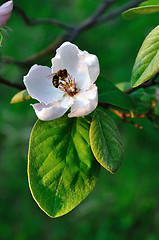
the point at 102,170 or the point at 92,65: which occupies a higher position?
the point at 92,65

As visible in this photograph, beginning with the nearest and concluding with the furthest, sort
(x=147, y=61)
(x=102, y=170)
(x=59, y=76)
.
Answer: (x=147, y=61) → (x=59, y=76) → (x=102, y=170)

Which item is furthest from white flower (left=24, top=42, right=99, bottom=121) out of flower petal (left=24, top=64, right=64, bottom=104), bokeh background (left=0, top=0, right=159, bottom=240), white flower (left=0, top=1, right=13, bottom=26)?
bokeh background (left=0, top=0, right=159, bottom=240)

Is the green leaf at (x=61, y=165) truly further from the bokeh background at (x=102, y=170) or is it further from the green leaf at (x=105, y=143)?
the bokeh background at (x=102, y=170)

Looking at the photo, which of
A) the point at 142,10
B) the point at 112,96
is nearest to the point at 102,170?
the point at 112,96

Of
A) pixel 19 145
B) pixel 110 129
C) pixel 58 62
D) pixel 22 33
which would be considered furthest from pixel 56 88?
pixel 22 33

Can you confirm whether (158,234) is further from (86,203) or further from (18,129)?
(18,129)

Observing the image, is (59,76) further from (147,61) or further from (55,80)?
(147,61)

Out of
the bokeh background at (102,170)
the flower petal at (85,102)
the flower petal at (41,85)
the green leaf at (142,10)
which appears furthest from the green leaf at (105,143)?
the bokeh background at (102,170)
